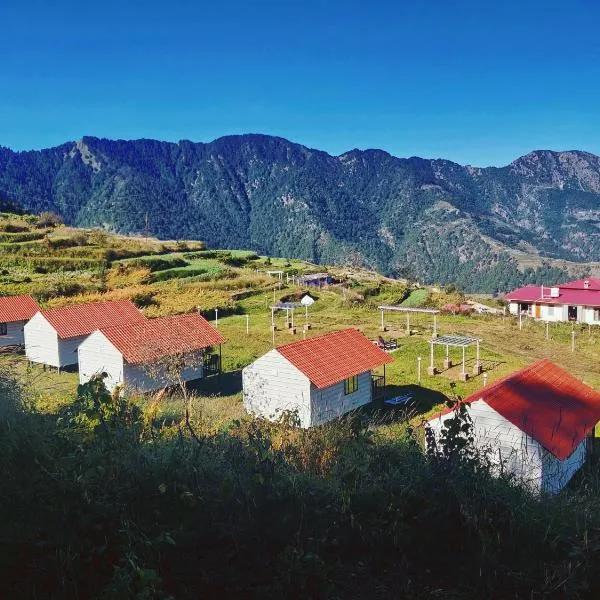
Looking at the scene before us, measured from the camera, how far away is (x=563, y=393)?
52.7ft

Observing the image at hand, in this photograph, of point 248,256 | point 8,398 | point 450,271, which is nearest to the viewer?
point 8,398

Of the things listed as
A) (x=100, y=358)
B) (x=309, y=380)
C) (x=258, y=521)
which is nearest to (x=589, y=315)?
(x=309, y=380)

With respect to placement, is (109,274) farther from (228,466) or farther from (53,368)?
(228,466)

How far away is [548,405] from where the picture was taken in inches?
592

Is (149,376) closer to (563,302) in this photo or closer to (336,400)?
(336,400)

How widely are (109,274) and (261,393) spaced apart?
36.7 m

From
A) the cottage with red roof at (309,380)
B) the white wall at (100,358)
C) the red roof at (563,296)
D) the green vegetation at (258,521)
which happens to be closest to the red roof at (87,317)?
the white wall at (100,358)

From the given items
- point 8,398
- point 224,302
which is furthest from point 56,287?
point 8,398

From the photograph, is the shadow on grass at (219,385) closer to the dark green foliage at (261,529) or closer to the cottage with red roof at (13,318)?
the cottage with red roof at (13,318)

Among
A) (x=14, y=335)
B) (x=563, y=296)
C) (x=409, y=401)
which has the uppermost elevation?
(x=563, y=296)

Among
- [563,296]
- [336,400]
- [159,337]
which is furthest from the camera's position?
[563,296]

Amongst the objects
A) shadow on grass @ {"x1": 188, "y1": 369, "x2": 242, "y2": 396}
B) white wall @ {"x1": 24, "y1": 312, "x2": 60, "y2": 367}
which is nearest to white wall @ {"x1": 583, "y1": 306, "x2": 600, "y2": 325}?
shadow on grass @ {"x1": 188, "y1": 369, "x2": 242, "y2": 396}

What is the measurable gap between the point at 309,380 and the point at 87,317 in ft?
50.4

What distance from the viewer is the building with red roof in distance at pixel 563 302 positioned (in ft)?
174
